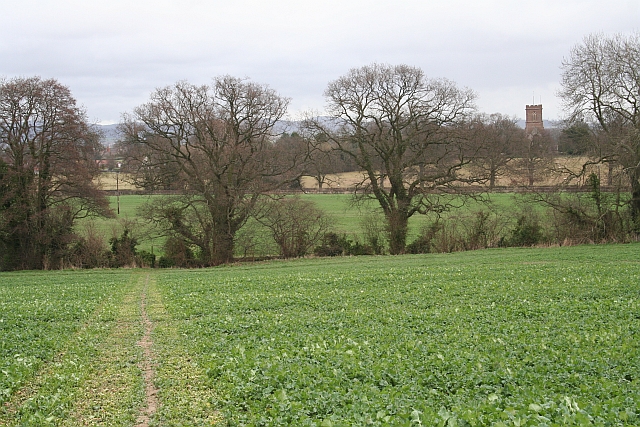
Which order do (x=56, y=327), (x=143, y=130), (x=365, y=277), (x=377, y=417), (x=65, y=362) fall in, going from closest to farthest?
(x=377, y=417), (x=65, y=362), (x=56, y=327), (x=365, y=277), (x=143, y=130)

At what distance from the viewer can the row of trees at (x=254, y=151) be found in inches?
1524

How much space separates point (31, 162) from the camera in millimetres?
38781

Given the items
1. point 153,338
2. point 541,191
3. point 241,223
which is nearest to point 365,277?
point 153,338

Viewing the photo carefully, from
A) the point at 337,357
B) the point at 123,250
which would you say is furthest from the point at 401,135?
the point at 337,357

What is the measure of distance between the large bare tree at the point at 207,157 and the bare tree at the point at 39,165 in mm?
4010

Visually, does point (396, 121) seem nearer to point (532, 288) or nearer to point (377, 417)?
point (532, 288)

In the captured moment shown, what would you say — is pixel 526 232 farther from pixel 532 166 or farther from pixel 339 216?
pixel 339 216

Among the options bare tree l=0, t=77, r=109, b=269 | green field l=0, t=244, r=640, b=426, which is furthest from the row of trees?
green field l=0, t=244, r=640, b=426

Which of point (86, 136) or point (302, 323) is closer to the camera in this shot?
point (302, 323)

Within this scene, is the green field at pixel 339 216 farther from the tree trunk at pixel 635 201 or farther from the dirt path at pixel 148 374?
the dirt path at pixel 148 374

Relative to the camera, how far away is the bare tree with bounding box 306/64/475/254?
45781 millimetres

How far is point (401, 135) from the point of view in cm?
4788

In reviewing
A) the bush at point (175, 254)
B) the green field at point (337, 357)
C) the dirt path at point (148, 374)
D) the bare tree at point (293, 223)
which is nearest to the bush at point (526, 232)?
the bare tree at point (293, 223)

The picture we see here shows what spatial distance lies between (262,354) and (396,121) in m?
38.1
